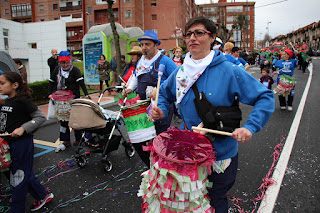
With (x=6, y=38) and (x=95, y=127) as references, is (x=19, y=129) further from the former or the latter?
(x=6, y=38)

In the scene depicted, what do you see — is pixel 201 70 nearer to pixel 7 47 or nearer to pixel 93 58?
pixel 93 58

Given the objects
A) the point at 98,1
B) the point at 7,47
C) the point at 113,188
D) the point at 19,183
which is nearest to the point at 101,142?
the point at 113,188

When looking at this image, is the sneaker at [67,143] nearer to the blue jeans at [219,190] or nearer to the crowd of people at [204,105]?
the crowd of people at [204,105]

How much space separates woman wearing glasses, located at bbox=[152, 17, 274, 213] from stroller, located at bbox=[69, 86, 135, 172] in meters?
2.31

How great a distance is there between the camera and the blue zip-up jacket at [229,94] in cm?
186

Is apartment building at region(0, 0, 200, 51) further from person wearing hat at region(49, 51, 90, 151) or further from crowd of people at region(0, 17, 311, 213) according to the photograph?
crowd of people at region(0, 17, 311, 213)

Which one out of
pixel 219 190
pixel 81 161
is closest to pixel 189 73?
pixel 219 190

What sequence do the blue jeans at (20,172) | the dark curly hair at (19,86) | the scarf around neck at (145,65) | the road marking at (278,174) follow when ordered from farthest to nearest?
the scarf around neck at (145,65) → the road marking at (278,174) → the dark curly hair at (19,86) → the blue jeans at (20,172)

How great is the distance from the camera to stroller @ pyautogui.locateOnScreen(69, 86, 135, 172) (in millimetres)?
4051

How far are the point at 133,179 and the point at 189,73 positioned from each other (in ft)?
8.15

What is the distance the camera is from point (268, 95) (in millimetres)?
1872

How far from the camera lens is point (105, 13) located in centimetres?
4953

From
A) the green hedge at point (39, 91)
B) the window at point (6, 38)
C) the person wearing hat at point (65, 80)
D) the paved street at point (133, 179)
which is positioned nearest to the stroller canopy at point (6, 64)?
the person wearing hat at point (65, 80)

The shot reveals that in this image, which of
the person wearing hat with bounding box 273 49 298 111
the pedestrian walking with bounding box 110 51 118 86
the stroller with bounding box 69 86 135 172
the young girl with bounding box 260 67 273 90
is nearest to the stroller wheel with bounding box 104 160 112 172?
the stroller with bounding box 69 86 135 172
